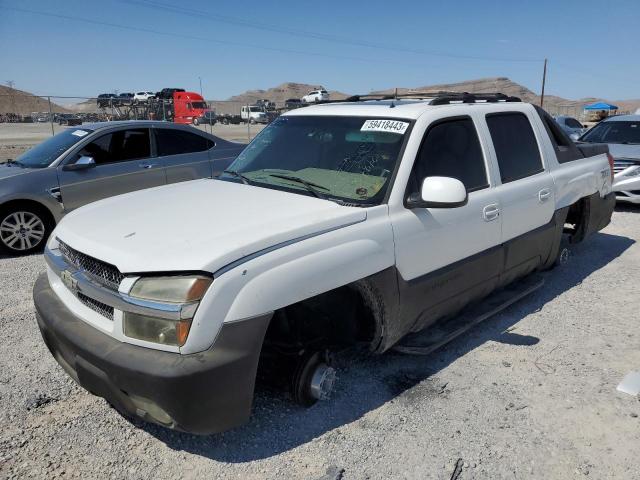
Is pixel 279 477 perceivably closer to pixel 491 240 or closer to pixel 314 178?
pixel 314 178

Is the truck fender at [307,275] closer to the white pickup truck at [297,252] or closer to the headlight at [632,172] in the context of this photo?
the white pickup truck at [297,252]

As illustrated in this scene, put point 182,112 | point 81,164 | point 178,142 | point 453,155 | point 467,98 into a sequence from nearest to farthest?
point 453,155 < point 467,98 < point 81,164 < point 178,142 < point 182,112

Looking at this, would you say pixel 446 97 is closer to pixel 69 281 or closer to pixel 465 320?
pixel 465 320

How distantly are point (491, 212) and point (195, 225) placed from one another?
2138mm

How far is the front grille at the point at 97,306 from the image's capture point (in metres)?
2.53

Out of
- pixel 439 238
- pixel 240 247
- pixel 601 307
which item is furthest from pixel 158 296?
pixel 601 307

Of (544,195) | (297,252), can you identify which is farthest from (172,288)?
(544,195)

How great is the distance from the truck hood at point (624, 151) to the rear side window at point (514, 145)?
5345mm

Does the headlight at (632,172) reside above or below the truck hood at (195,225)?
below

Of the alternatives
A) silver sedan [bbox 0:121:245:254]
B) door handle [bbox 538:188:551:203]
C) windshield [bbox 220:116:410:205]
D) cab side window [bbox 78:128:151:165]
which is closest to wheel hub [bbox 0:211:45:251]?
silver sedan [bbox 0:121:245:254]

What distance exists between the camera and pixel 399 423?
296cm

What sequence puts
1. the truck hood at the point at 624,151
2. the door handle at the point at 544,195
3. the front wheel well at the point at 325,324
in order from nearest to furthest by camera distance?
the front wheel well at the point at 325,324 → the door handle at the point at 544,195 → the truck hood at the point at 624,151

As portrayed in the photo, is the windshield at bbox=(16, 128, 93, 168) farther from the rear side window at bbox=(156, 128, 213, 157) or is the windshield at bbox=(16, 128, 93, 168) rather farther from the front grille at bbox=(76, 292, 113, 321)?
the front grille at bbox=(76, 292, 113, 321)

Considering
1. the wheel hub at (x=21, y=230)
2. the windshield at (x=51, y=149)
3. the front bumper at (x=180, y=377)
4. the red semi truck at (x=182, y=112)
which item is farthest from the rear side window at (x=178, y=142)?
the red semi truck at (x=182, y=112)
